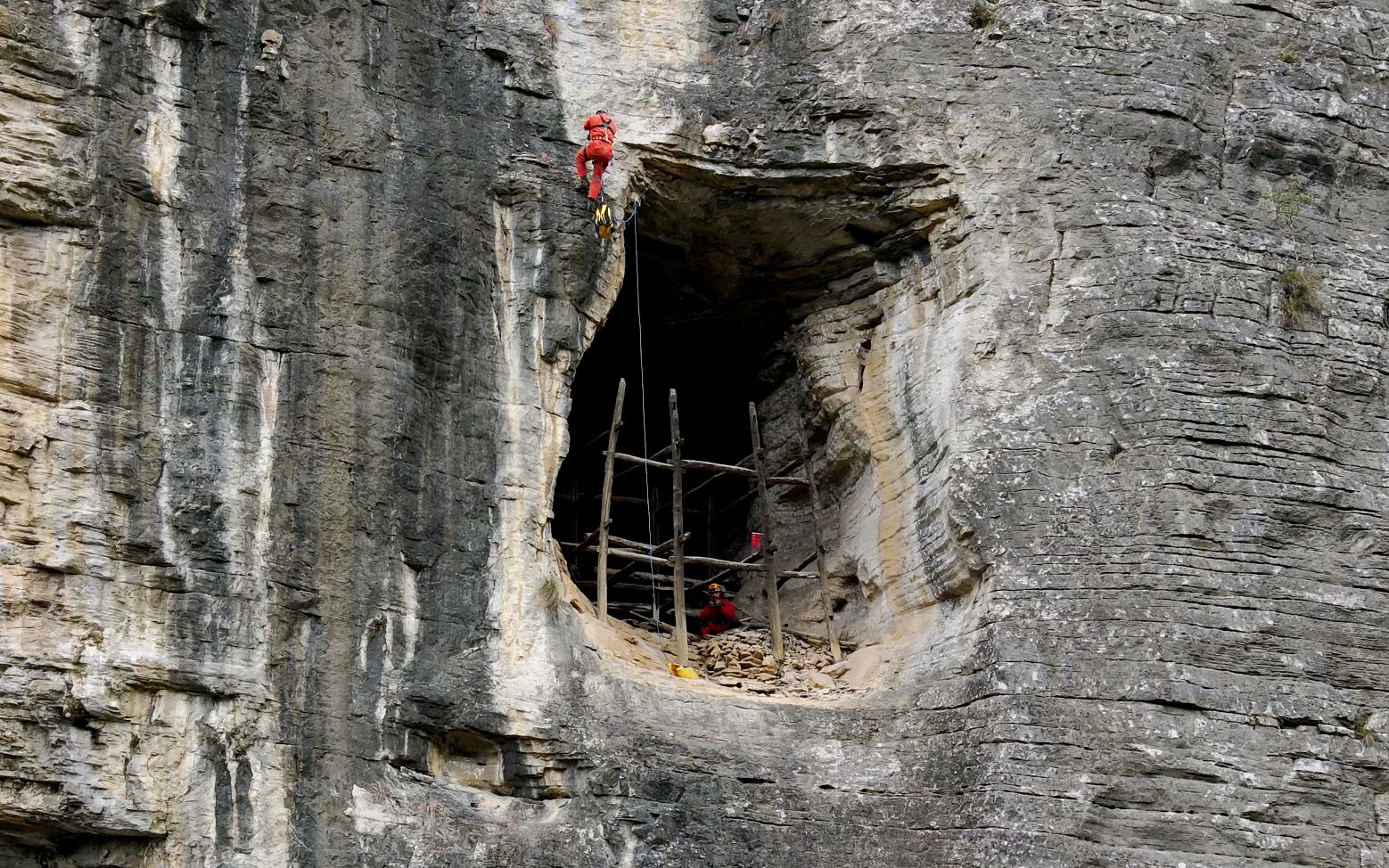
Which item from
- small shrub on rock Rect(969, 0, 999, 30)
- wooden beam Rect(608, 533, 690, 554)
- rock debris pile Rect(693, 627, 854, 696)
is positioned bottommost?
rock debris pile Rect(693, 627, 854, 696)

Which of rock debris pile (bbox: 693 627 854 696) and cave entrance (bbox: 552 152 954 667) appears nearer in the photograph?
rock debris pile (bbox: 693 627 854 696)

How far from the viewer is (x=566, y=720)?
15.9 meters

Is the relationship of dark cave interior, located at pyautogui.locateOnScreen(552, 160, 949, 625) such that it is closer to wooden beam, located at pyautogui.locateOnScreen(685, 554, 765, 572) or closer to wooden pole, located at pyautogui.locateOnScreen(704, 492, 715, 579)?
wooden pole, located at pyautogui.locateOnScreen(704, 492, 715, 579)

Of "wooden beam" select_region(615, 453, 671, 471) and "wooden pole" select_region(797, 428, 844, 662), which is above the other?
"wooden beam" select_region(615, 453, 671, 471)

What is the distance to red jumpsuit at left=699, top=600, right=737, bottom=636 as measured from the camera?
19469 mm

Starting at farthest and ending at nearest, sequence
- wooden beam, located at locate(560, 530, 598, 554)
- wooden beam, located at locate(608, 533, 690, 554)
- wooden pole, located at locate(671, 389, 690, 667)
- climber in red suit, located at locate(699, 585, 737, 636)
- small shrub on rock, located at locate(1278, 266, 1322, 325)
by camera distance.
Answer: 1. climber in red suit, located at locate(699, 585, 737, 636)
2. wooden beam, located at locate(560, 530, 598, 554)
3. wooden beam, located at locate(608, 533, 690, 554)
4. wooden pole, located at locate(671, 389, 690, 667)
5. small shrub on rock, located at locate(1278, 266, 1322, 325)

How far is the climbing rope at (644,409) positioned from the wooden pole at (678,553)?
0.37 m

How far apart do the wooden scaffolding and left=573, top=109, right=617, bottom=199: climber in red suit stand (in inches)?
76.4

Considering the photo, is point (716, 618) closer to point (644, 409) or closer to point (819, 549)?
point (819, 549)

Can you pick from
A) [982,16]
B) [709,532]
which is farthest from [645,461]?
[982,16]

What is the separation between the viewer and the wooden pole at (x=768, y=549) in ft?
61.4

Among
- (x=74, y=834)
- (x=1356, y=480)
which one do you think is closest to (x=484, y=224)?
(x=74, y=834)

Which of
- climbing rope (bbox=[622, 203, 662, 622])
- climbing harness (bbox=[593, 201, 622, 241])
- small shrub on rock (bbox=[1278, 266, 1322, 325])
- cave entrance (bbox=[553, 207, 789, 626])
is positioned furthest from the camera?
cave entrance (bbox=[553, 207, 789, 626])

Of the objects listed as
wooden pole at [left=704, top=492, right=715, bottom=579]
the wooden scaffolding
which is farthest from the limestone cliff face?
wooden pole at [left=704, top=492, right=715, bottom=579]
